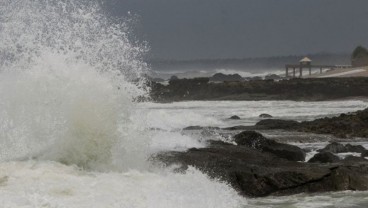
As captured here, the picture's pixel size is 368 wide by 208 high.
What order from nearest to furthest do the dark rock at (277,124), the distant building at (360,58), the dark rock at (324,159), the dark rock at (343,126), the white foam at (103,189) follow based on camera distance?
1. the white foam at (103,189)
2. the dark rock at (324,159)
3. the dark rock at (343,126)
4. the dark rock at (277,124)
5. the distant building at (360,58)

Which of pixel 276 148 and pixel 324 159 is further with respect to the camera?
pixel 276 148

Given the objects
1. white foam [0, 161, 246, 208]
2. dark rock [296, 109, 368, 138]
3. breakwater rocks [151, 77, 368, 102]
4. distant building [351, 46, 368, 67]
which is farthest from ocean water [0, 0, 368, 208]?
distant building [351, 46, 368, 67]

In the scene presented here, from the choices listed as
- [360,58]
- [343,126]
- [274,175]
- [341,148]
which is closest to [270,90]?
[343,126]

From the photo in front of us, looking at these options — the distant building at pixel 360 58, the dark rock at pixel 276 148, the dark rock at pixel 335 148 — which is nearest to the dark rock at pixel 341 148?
the dark rock at pixel 335 148

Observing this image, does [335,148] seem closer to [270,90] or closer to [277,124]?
[277,124]

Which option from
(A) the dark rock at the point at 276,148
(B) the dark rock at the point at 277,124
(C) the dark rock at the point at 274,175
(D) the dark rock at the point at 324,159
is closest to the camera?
(C) the dark rock at the point at 274,175

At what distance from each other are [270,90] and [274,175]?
3668 centimetres

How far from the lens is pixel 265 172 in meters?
10.8

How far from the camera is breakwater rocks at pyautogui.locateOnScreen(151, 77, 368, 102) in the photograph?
4509 centimetres

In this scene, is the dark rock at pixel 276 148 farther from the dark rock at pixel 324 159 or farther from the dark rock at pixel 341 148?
the dark rock at pixel 341 148

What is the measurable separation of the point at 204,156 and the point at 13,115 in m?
3.24

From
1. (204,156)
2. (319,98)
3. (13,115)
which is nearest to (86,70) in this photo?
(13,115)

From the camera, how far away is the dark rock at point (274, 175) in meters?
10.5

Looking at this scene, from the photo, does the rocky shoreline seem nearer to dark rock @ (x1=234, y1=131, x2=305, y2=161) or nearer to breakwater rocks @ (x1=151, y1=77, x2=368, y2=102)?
dark rock @ (x1=234, y1=131, x2=305, y2=161)
